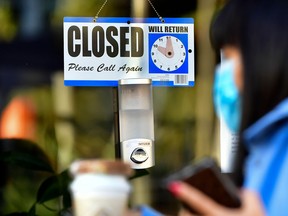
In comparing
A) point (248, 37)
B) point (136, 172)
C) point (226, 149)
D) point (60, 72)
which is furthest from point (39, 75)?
point (248, 37)

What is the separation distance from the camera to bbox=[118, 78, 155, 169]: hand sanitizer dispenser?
377 centimetres

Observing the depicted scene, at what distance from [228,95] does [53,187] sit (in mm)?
2012

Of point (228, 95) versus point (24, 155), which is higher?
point (228, 95)

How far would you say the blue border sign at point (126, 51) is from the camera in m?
3.85

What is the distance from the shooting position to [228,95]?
7.07 ft

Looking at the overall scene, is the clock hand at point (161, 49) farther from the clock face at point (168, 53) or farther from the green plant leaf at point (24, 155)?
the green plant leaf at point (24, 155)

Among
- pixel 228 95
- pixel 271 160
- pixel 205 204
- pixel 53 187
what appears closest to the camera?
pixel 205 204

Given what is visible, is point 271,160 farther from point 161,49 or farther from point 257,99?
point 161,49

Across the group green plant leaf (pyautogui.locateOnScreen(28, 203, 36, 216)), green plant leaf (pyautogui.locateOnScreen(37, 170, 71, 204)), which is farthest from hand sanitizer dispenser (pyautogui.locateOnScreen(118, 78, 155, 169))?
green plant leaf (pyautogui.locateOnScreen(28, 203, 36, 216))

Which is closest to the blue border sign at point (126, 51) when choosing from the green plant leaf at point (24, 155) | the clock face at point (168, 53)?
the clock face at point (168, 53)

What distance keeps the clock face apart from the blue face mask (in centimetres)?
164

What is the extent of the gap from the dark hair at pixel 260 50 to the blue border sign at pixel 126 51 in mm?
1902

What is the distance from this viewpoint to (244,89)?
6.24 feet

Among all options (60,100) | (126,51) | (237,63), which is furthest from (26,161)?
(237,63)
